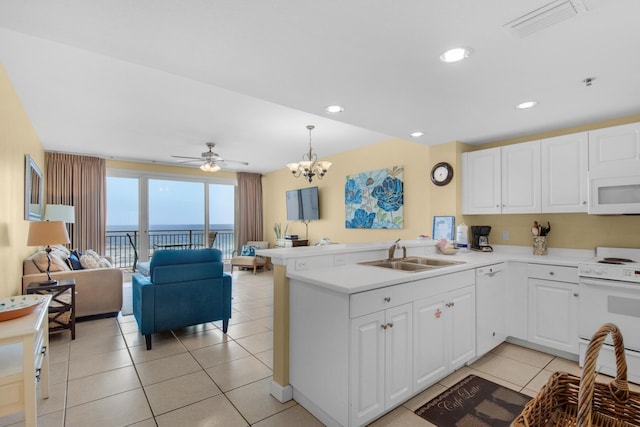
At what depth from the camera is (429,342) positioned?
7.20ft

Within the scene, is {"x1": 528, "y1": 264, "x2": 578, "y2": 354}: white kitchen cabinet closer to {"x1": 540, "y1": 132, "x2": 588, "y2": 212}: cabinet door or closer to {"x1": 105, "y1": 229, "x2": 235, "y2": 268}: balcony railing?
{"x1": 540, "y1": 132, "x2": 588, "y2": 212}: cabinet door

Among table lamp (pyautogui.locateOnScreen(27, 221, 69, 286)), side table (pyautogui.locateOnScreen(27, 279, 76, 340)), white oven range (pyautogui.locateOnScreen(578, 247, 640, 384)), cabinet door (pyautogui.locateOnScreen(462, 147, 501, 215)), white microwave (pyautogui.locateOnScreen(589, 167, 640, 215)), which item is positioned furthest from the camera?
cabinet door (pyautogui.locateOnScreen(462, 147, 501, 215))

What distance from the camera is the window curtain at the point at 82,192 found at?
592cm

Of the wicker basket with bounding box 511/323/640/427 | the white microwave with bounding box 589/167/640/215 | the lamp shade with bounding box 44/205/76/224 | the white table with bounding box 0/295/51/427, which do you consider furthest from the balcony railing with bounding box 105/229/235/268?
the wicker basket with bounding box 511/323/640/427

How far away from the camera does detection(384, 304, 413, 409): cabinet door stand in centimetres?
190

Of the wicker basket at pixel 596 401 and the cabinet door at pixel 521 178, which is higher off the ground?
the cabinet door at pixel 521 178

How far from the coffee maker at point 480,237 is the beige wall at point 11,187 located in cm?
493

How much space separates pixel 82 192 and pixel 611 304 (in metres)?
8.20

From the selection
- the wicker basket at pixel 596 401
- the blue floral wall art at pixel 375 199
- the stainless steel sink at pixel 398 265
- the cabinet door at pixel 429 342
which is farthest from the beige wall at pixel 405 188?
the wicker basket at pixel 596 401

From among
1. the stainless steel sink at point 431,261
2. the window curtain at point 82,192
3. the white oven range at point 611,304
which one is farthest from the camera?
the window curtain at point 82,192

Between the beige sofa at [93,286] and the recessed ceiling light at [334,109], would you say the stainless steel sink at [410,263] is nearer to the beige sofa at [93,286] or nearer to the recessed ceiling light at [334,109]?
the recessed ceiling light at [334,109]

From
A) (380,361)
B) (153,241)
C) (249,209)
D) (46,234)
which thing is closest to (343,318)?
(380,361)

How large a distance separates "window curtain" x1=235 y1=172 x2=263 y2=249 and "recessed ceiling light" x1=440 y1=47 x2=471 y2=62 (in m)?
6.85

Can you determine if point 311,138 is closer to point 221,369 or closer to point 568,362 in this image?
point 221,369
